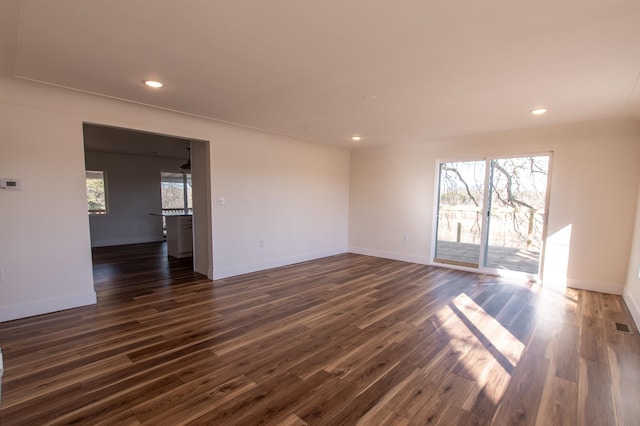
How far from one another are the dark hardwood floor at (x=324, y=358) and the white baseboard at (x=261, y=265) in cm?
48

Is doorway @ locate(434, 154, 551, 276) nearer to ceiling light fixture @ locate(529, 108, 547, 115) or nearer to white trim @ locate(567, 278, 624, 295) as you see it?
white trim @ locate(567, 278, 624, 295)

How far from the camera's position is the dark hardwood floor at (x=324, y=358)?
180 cm

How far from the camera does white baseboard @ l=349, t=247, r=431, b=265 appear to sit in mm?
5678

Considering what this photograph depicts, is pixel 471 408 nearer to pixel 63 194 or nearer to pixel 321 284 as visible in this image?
pixel 321 284

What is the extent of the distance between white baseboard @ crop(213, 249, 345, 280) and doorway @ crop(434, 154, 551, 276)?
94.6 inches

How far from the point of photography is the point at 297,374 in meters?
2.17

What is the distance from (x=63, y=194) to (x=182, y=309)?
1804 mm

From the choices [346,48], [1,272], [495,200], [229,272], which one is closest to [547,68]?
[346,48]

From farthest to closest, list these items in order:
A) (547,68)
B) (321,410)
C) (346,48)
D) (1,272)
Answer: (1,272), (547,68), (346,48), (321,410)

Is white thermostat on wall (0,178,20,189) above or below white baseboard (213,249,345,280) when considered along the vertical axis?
above

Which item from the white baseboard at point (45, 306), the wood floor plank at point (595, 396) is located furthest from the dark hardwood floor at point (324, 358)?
the white baseboard at point (45, 306)

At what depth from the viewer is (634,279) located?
11.3 feet

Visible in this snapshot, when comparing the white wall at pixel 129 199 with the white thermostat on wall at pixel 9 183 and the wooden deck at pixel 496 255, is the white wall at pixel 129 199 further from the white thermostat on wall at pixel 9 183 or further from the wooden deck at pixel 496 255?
the wooden deck at pixel 496 255

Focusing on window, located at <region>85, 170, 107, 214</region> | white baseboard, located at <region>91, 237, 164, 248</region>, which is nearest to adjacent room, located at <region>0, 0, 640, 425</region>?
white baseboard, located at <region>91, 237, 164, 248</region>
